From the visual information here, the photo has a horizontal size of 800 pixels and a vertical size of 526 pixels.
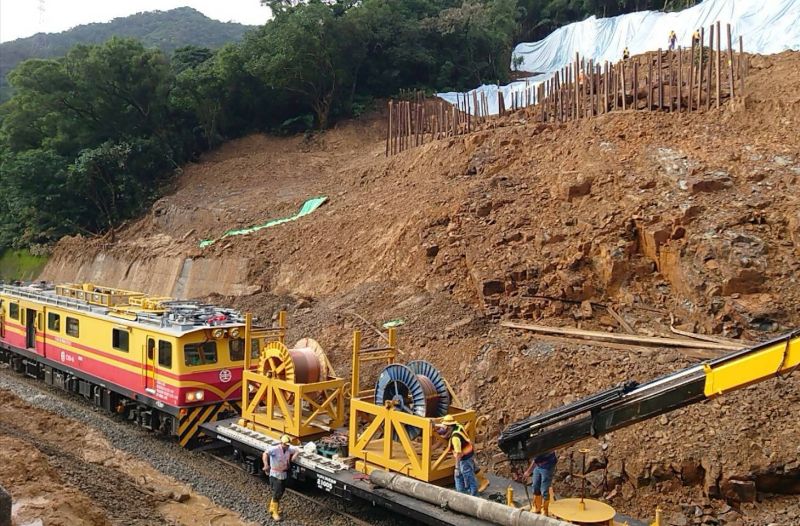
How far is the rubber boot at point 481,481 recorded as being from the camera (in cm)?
880

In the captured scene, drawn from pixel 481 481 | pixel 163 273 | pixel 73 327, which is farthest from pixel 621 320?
pixel 163 273

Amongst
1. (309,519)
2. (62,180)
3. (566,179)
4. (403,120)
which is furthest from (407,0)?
(309,519)

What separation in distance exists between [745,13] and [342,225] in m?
20.8

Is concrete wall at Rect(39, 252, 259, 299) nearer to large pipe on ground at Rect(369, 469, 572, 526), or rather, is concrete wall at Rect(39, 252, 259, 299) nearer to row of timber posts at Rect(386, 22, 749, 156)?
row of timber posts at Rect(386, 22, 749, 156)

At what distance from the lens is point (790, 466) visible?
8.93 meters

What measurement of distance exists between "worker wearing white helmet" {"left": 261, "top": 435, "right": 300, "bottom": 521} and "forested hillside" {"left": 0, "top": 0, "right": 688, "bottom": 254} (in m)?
26.5

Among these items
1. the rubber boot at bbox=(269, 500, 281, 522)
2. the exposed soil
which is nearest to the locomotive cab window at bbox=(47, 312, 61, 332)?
the exposed soil

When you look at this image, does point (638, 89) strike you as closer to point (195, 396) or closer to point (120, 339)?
point (195, 396)

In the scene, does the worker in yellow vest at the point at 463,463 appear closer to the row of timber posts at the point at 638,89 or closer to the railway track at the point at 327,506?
the railway track at the point at 327,506

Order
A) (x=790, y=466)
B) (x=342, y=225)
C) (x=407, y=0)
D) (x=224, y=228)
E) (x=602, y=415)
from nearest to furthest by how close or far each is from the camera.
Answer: (x=602, y=415) < (x=790, y=466) < (x=342, y=225) < (x=224, y=228) < (x=407, y=0)

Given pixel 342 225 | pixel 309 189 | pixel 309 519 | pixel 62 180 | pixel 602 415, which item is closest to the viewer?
pixel 602 415

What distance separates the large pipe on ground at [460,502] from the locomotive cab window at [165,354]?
5174 millimetres

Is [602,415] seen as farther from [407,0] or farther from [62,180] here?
[407,0]

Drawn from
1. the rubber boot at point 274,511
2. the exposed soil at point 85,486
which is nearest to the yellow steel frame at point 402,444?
the rubber boot at point 274,511
